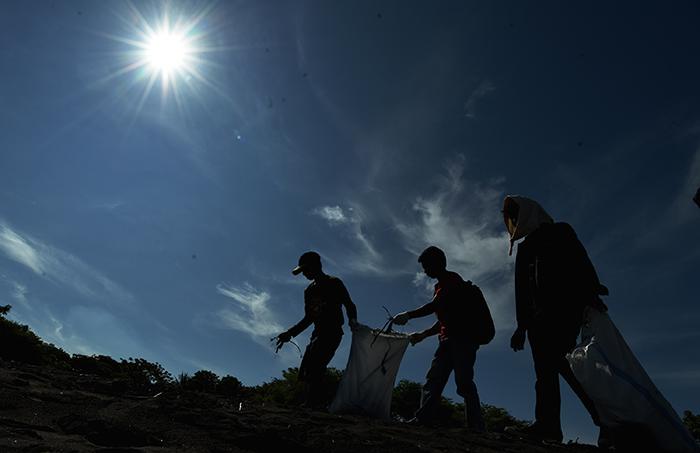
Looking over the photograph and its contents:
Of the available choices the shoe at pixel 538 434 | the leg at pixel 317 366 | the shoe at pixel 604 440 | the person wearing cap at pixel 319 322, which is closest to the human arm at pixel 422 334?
the person wearing cap at pixel 319 322

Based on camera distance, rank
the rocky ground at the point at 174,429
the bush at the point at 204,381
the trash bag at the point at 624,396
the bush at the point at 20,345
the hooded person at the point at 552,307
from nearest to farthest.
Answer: the rocky ground at the point at 174,429, the trash bag at the point at 624,396, the hooded person at the point at 552,307, the bush at the point at 20,345, the bush at the point at 204,381

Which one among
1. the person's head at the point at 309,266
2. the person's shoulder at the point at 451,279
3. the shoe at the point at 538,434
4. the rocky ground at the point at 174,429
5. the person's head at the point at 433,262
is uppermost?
the person's head at the point at 309,266

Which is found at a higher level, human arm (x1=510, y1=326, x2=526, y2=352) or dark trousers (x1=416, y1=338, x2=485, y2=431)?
human arm (x1=510, y1=326, x2=526, y2=352)

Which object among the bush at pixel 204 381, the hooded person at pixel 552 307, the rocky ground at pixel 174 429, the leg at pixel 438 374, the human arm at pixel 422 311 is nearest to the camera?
the rocky ground at pixel 174 429

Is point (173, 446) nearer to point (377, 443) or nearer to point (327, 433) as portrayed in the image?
point (327, 433)

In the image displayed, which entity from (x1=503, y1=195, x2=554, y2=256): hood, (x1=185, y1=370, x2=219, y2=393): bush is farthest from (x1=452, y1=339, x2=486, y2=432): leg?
(x1=185, y1=370, x2=219, y2=393): bush

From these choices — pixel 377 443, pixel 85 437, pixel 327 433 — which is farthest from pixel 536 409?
pixel 85 437

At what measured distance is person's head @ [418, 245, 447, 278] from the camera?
407 cm

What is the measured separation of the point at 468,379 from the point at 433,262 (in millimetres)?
1216

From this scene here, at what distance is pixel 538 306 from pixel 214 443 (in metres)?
2.79

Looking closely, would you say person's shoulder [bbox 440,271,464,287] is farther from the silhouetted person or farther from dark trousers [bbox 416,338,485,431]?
dark trousers [bbox 416,338,485,431]

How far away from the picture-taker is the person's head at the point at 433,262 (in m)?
4.07

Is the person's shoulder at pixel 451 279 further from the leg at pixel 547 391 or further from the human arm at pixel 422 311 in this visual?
the leg at pixel 547 391

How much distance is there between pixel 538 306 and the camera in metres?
3.32
